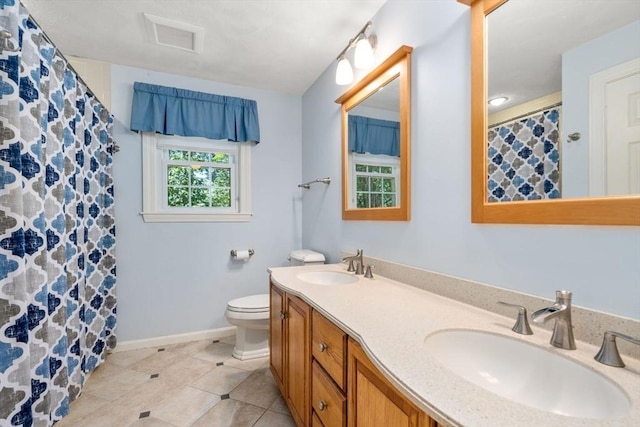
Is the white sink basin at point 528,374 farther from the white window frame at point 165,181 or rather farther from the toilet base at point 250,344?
the white window frame at point 165,181

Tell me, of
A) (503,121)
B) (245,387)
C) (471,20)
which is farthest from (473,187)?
(245,387)

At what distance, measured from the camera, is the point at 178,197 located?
2.56 m

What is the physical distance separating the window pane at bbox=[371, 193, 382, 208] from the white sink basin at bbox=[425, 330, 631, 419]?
92 centimetres

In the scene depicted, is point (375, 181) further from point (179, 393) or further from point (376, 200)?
point (179, 393)

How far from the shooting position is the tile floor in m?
1.54

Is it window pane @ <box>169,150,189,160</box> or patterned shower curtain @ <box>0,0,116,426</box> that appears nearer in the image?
patterned shower curtain @ <box>0,0,116,426</box>

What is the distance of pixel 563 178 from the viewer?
2.68 ft

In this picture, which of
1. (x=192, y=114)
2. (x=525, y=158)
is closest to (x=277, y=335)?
(x=525, y=158)

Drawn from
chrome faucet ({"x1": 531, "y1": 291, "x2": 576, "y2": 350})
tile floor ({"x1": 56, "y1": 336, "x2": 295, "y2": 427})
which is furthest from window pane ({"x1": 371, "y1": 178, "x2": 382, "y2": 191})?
tile floor ({"x1": 56, "y1": 336, "x2": 295, "y2": 427})

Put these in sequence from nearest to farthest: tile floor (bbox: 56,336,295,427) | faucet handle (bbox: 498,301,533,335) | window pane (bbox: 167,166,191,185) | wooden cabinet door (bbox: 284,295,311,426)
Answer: faucet handle (bbox: 498,301,533,335)
wooden cabinet door (bbox: 284,295,311,426)
tile floor (bbox: 56,336,295,427)
window pane (bbox: 167,166,191,185)

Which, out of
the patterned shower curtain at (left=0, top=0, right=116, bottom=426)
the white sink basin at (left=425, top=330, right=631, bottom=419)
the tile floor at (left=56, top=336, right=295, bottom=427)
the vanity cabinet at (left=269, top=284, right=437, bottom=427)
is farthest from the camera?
the tile floor at (left=56, top=336, right=295, bottom=427)

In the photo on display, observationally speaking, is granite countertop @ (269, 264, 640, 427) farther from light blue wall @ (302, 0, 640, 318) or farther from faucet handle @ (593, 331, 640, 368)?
light blue wall @ (302, 0, 640, 318)

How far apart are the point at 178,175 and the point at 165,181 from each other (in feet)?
0.40

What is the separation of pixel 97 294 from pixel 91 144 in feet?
3.44
